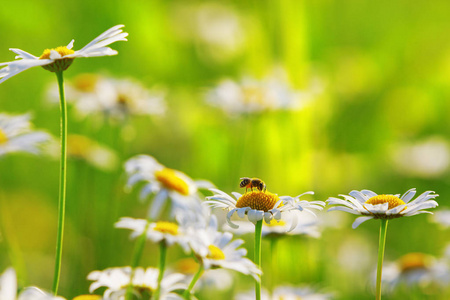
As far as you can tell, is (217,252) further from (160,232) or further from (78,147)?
(78,147)

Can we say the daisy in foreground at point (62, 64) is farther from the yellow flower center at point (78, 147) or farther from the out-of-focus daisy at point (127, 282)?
the yellow flower center at point (78, 147)

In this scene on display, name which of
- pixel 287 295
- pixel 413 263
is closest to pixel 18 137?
pixel 287 295

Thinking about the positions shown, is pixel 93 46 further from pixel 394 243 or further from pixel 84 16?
pixel 84 16

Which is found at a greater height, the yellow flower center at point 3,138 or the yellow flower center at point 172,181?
the yellow flower center at point 3,138

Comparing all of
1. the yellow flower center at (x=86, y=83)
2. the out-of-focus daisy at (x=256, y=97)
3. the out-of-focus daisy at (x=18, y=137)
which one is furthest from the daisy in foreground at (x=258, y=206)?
the yellow flower center at (x=86, y=83)

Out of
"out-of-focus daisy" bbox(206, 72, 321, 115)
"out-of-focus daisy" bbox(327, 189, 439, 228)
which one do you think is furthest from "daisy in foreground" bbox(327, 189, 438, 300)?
"out-of-focus daisy" bbox(206, 72, 321, 115)

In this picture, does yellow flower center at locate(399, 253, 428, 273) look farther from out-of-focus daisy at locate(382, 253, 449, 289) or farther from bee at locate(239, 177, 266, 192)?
bee at locate(239, 177, 266, 192)

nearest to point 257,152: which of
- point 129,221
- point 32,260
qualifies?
point 32,260
